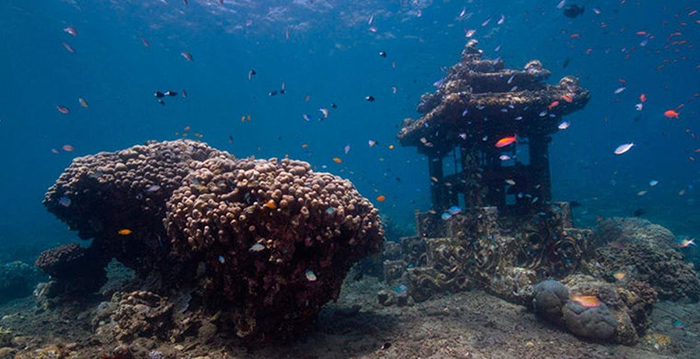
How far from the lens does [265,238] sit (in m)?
5.09

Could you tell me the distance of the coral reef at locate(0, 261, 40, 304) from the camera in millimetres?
14430

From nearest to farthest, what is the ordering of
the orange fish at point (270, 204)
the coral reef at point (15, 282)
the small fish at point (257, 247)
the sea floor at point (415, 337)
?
1. the small fish at point (257, 247)
2. the orange fish at point (270, 204)
3. the sea floor at point (415, 337)
4. the coral reef at point (15, 282)

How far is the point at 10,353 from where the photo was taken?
6.20 meters

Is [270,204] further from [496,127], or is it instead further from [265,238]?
[496,127]

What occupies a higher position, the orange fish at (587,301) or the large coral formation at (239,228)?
the large coral formation at (239,228)

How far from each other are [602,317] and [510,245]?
279 centimetres

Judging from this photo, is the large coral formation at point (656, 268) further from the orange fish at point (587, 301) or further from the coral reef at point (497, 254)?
the orange fish at point (587, 301)

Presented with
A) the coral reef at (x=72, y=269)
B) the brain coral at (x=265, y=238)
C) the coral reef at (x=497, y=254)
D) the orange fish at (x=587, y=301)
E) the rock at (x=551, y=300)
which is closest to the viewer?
the brain coral at (x=265, y=238)

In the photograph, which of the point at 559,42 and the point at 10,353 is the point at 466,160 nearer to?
the point at 10,353

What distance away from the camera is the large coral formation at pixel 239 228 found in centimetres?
515

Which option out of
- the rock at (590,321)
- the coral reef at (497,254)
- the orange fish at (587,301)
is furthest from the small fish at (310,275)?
the orange fish at (587,301)

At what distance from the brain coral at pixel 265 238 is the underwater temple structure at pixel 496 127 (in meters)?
6.16

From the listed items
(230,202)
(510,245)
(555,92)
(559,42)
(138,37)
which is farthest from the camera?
(559,42)

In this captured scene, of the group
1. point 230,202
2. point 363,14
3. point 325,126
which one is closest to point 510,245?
point 230,202
